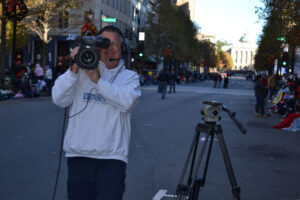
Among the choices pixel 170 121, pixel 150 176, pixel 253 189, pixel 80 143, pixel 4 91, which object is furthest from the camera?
pixel 4 91

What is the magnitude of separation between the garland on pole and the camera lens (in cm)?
1933

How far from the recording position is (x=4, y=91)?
66.0ft

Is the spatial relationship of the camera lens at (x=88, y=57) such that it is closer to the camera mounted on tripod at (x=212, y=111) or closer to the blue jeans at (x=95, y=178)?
the blue jeans at (x=95, y=178)

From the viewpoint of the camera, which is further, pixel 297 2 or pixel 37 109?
pixel 297 2

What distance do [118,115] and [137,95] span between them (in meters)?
0.20

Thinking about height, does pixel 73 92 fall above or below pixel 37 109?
above

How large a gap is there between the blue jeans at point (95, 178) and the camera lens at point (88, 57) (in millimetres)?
656

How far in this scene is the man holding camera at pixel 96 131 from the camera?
3.15 m

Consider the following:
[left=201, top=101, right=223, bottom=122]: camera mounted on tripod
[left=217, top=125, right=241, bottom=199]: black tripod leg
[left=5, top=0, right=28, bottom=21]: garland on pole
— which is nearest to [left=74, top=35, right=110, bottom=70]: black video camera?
[left=201, top=101, right=223, bottom=122]: camera mounted on tripod

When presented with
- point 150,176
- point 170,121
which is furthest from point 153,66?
point 150,176

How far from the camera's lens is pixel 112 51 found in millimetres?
3322

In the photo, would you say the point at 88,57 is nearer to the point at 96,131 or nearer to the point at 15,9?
the point at 96,131

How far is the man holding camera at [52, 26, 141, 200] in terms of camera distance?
10.3 ft

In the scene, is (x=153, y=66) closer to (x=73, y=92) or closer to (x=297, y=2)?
(x=297, y=2)
